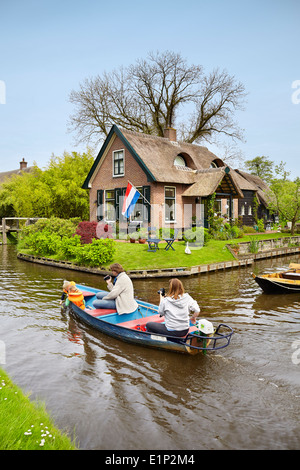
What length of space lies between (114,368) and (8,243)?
30.6m

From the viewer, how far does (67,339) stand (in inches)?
354

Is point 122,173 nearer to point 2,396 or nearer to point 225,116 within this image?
point 225,116

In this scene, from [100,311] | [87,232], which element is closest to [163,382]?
[100,311]

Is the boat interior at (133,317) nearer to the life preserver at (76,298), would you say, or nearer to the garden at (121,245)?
the life preserver at (76,298)

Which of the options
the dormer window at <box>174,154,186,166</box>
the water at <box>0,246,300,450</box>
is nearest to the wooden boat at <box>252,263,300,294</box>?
the water at <box>0,246,300,450</box>

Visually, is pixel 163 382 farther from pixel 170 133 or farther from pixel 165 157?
pixel 170 133

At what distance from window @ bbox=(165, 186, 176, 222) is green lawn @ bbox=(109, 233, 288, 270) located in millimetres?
4042

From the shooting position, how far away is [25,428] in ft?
14.0

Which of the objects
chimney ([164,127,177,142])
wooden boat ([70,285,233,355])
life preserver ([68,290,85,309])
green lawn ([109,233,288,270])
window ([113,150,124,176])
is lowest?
wooden boat ([70,285,233,355])

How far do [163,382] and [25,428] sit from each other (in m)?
3.01

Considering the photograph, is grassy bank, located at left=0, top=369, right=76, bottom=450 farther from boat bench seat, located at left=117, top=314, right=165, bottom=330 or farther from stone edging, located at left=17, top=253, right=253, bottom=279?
stone edging, located at left=17, top=253, right=253, bottom=279

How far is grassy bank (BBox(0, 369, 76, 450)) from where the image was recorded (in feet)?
A: 13.0

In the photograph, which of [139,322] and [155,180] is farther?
[155,180]
